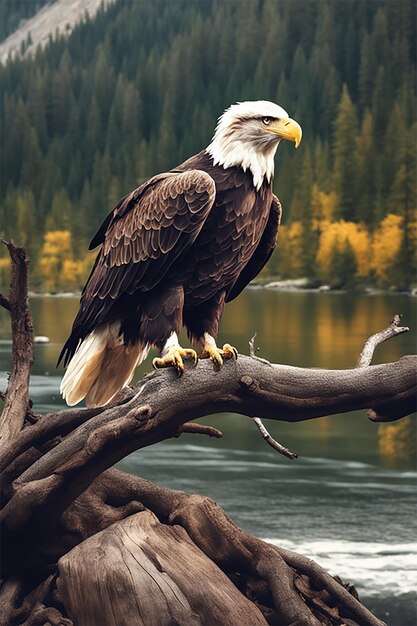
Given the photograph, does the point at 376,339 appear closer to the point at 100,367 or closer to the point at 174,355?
the point at 174,355

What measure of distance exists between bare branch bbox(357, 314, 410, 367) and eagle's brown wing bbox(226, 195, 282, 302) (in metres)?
0.66

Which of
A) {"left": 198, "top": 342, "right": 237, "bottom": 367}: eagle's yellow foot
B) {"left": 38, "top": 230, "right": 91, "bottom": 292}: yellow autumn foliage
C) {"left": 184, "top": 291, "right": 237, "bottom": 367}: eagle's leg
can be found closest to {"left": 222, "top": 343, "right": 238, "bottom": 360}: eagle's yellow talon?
{"left": 198, "top": 342, "right": 237, "bottom": 367}: eagle's yellow foot

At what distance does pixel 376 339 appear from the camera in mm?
4297

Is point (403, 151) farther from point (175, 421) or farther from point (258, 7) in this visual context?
point (175, 421)

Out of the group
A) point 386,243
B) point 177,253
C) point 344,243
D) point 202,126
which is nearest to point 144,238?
point 177,253

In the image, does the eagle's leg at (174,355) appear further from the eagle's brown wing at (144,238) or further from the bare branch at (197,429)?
the bare branch at (197,429)

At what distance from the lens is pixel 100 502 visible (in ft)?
14.8

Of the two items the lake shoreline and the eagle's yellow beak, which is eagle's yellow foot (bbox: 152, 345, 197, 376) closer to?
the eagle's yellow beak

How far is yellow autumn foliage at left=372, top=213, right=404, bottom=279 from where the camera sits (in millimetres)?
23484

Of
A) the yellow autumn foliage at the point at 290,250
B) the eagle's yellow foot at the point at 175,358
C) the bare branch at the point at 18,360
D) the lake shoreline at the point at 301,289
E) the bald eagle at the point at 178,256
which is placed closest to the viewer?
the eagle's yellow foot at the point at 175,358

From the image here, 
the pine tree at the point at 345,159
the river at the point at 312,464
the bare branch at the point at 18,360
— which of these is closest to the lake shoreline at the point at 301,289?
the river at the point at 312,464

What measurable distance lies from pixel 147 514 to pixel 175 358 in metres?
0.82

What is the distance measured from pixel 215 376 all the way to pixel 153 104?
25.3m

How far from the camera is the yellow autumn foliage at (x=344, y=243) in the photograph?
2235 centimetres
